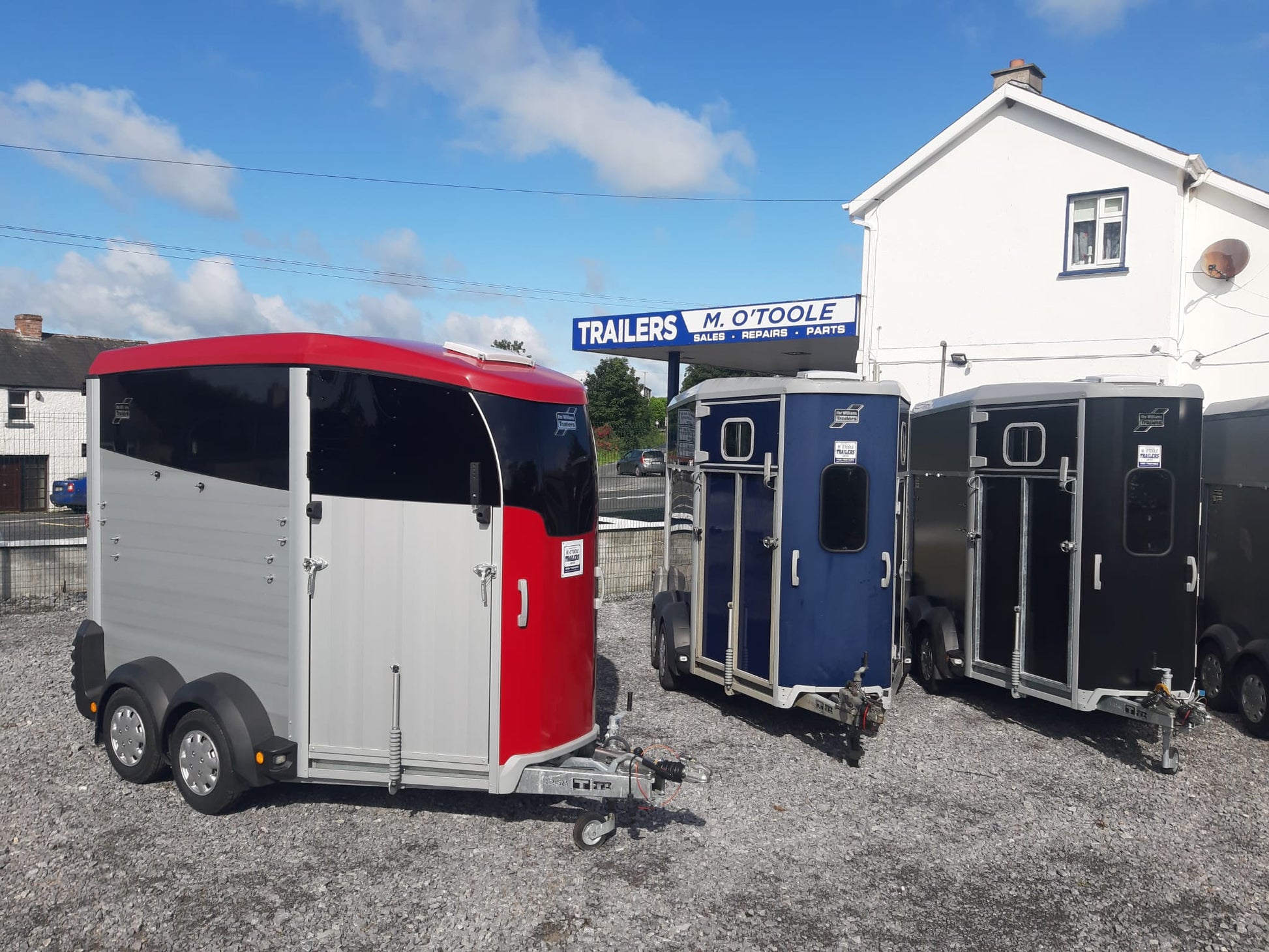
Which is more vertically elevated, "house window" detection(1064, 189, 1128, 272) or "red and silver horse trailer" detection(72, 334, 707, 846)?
"house window" detection(1064, 189, 1128, 272)

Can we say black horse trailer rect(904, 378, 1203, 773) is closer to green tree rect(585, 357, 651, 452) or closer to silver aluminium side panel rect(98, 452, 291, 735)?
silver aluminium side panel rect(98, 452, 291, 735)

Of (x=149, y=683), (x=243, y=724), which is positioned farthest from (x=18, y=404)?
(x=243, y=724)

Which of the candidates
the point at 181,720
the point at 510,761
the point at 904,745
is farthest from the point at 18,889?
the point at 904,745

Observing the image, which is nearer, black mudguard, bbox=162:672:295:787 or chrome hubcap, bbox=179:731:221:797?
black mudguard, bbox=162:672:295:787

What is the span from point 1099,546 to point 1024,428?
3.95 ft

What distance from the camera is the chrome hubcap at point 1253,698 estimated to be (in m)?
7.67

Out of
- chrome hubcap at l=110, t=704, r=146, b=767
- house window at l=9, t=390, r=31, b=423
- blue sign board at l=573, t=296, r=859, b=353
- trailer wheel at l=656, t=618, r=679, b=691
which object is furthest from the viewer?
house window at l=9, t=390, r=31, b=423

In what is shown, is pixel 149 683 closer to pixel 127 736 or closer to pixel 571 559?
pixel 127 736

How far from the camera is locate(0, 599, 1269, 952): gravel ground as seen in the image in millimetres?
4477

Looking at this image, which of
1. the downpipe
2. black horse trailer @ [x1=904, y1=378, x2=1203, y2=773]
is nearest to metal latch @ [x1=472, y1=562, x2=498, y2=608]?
the downpipe

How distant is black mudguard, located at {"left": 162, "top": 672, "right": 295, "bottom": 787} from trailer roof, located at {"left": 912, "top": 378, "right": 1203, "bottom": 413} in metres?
6.26

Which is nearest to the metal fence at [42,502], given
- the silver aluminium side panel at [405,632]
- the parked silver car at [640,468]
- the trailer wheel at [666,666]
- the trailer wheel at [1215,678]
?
the silver aluminium side panel at [405,632]

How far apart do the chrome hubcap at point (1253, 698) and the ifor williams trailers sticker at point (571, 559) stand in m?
6.12

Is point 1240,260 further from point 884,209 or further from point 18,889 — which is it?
point 18,889
